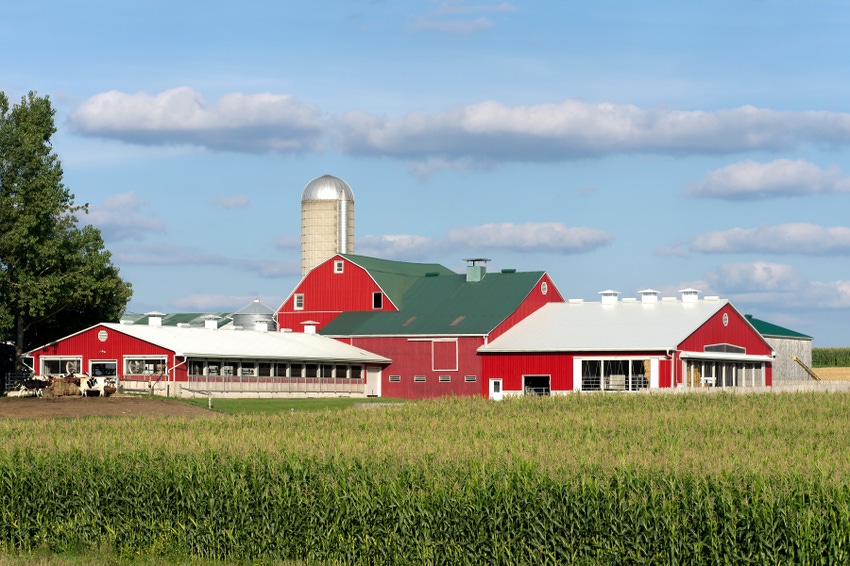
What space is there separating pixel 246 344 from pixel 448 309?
51.7 feet

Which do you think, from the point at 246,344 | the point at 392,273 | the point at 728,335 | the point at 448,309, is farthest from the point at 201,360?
the point at 728,335

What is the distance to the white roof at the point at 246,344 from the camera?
70062 millimetres

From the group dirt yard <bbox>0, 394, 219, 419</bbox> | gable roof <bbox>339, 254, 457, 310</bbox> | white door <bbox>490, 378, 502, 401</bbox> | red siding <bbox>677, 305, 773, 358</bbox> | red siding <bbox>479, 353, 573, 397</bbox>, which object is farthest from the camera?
gable roof <bbox>339, 254, 457, 310</bbox>

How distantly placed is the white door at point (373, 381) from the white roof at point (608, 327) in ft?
27.8

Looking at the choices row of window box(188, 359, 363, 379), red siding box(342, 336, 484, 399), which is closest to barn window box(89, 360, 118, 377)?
row of window box(188, 359, 363, 379)

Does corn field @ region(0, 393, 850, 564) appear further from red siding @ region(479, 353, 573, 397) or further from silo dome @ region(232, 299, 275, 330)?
silo dome @ region(232, 299, 275, 330)

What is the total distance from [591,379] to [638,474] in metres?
53.2

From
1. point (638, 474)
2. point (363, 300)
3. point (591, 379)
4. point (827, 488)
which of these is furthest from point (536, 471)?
point (363, 300)

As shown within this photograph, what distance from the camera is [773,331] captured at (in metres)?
100

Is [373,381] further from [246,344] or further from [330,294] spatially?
[246,344]

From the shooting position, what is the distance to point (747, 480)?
18.7 m

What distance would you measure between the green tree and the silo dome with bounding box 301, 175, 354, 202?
1088 inches

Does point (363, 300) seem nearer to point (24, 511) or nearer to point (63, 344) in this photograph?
point (63, 344)

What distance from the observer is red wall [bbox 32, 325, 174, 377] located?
229ft
